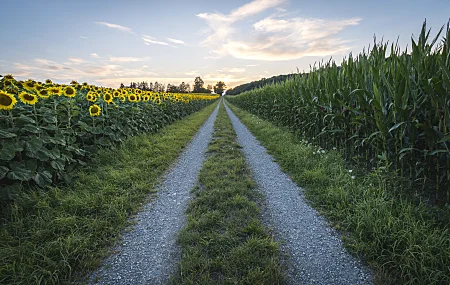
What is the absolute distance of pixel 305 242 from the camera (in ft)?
8.27

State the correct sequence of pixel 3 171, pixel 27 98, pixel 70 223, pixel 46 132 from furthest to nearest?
A: 1. pixel 46 132
2. pixel 27 98
3. pixel 3 171
4. pixel 70 223

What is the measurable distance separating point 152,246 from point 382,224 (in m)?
2.41

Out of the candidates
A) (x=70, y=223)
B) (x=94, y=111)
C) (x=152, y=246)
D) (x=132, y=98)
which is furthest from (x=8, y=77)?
(x=152, y=246)

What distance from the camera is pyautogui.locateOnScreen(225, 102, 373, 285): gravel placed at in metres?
2.07

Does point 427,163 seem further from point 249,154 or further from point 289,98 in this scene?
point 289,98

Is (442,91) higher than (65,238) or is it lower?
higher

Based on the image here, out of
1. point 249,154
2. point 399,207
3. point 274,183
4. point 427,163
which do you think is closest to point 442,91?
point 427,163

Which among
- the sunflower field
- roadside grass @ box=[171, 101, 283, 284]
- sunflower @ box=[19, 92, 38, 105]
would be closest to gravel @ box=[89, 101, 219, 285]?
roadside grass @ box=[171, 101, 283, 284]

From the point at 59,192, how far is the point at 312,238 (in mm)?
3347

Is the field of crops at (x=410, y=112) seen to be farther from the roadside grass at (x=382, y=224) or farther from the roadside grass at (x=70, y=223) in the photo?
the roadside grass at (x=70, y=223)

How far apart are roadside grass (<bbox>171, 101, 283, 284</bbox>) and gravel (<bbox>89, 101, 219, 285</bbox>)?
129 millimetres

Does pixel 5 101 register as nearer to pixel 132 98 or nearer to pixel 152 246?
pixel 152 246

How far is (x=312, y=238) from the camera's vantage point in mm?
2582

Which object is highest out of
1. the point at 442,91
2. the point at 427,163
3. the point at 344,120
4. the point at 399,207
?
the point at 442,91
